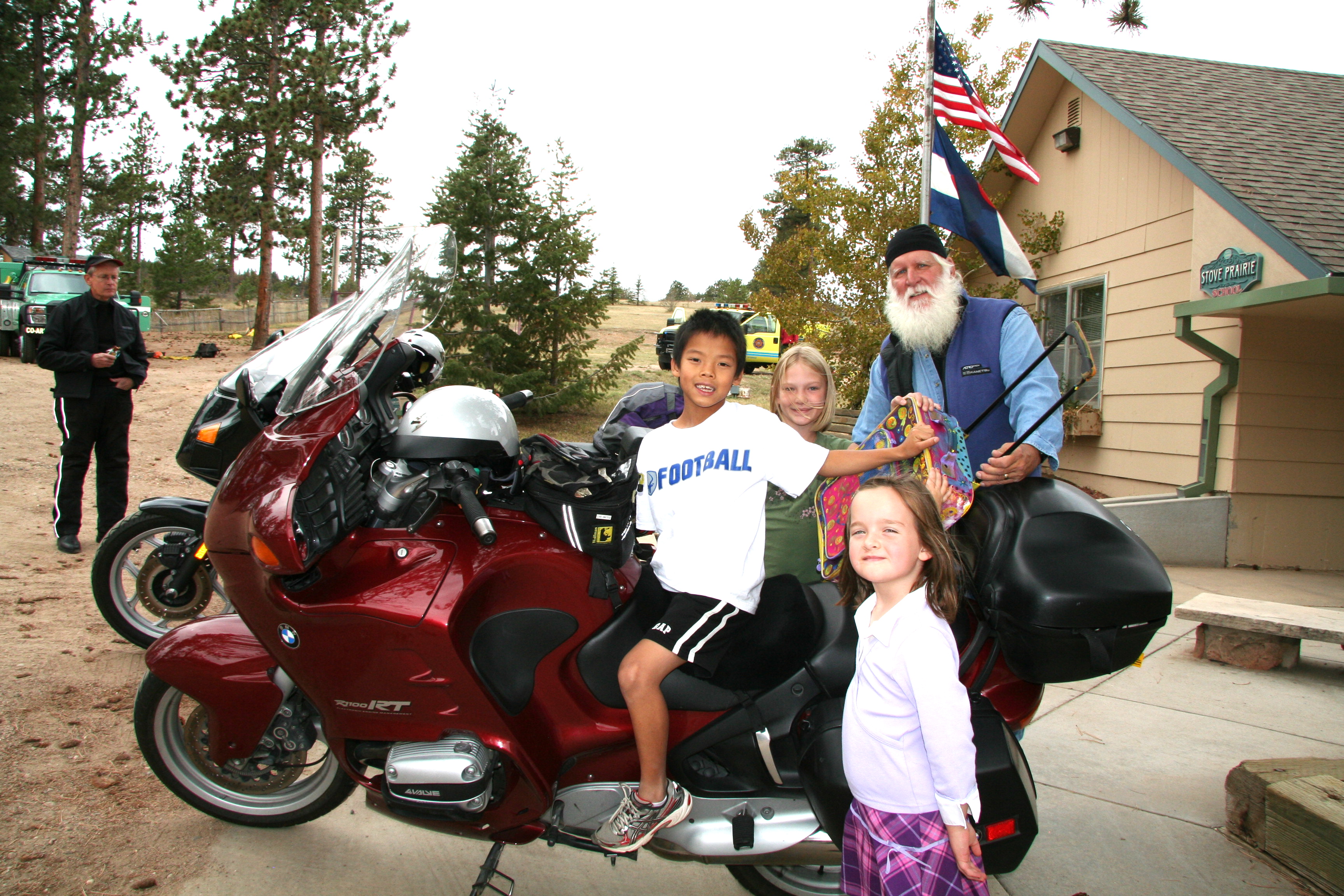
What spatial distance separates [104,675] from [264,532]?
2.50 meters

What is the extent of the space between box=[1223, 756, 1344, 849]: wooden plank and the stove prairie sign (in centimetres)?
466

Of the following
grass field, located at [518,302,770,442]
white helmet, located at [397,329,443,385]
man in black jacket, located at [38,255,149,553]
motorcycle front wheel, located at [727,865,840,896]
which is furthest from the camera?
grass field, located at [518,302,770,442]

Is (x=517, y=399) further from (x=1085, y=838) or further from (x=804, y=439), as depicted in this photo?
(x=1085, y=838)

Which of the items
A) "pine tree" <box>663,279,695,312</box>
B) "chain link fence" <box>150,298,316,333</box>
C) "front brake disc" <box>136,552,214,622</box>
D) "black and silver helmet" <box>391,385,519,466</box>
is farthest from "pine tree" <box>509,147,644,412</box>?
"pine tree" <box>663,279,695,312</box>

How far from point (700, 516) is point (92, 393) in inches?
197

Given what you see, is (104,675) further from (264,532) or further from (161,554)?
(264,532)

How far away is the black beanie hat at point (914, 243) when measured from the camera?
2.92 m

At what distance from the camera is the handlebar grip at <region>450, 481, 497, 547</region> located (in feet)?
→ 6.34

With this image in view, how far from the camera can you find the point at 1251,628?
168 inches

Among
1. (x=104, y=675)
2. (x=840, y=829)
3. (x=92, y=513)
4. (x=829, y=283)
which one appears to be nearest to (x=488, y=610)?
(x=840, y=829)

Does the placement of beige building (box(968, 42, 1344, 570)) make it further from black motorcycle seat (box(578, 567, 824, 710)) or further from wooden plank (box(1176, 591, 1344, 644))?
black motorcycle seat (box(578, 567, 824, 710))

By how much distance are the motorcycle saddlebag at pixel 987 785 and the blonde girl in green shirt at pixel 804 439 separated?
0.67m

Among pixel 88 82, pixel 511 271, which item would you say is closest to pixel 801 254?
pixel 511 271

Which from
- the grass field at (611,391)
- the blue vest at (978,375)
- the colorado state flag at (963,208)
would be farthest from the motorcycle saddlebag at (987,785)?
the colorado state flag at (963,208)
